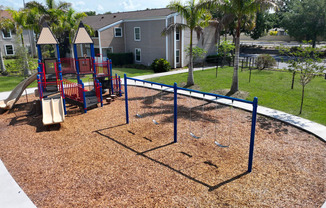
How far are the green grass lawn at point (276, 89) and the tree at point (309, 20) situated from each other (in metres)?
31.3

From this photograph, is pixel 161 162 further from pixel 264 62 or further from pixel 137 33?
pixel 137 33

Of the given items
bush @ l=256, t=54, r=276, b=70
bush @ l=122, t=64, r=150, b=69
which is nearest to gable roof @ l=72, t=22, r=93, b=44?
bush @ l=122, t=64, r=150, b=69

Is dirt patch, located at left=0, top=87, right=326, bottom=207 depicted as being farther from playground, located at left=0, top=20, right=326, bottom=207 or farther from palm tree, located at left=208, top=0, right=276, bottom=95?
palm tree, located at left=208, top=0, right=276, bottom=95

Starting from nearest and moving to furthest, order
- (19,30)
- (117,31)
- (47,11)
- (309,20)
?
(47,11)
(19,30)
(117,31)
(309,20)

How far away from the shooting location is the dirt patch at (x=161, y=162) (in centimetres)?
669

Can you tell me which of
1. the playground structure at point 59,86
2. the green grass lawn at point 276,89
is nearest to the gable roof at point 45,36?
the playground structure at point 59,86

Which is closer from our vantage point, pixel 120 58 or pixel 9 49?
pixel 120 58

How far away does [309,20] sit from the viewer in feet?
157

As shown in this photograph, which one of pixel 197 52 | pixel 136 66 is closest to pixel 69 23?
pixel 136 66

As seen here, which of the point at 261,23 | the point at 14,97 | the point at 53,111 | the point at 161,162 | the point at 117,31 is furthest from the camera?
the point at 261,23

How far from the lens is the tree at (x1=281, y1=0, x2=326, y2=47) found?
46812 millimetres

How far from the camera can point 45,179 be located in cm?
763

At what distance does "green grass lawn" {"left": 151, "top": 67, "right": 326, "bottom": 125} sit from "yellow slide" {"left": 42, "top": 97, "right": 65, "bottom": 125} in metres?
10.0

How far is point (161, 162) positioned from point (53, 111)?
20.7 feet
